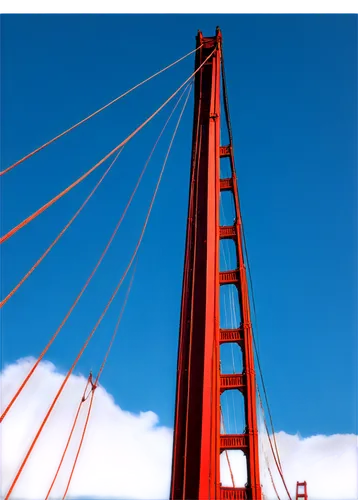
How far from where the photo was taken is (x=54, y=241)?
27.5ft

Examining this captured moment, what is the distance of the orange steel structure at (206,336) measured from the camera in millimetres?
8750

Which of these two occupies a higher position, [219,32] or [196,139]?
[219,32]

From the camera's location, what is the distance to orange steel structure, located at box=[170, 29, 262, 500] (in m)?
8.75

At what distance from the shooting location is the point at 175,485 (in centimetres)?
859

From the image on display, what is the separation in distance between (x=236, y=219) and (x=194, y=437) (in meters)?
10.4

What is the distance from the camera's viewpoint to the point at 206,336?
384 inches
